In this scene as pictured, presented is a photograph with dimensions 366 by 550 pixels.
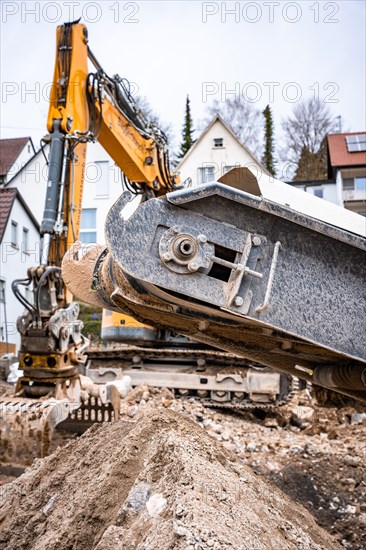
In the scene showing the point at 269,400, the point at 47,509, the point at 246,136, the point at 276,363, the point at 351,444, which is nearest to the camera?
the point at 47,509

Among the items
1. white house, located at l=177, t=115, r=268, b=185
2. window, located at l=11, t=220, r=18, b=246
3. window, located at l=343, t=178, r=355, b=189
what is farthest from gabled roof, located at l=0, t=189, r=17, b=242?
window, located at l=343, t=178, r=355, b=189

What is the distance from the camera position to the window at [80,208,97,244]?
26.7 metres

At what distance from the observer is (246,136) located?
33.5 m

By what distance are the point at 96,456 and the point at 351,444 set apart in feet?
15.1

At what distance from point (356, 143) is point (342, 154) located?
1140 millimetres

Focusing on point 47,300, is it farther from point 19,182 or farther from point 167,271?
point 19,182

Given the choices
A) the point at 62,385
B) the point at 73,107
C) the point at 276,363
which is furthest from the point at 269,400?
the point at 276,363

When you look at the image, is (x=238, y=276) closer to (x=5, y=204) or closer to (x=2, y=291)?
(x=2, y=291)

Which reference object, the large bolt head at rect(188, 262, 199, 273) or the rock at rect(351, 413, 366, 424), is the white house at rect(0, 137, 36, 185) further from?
the large bolt head at rect(188, 262, 199, 273)

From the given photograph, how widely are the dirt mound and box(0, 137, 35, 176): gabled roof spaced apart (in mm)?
24660

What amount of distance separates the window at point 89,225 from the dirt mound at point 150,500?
78.6 feet

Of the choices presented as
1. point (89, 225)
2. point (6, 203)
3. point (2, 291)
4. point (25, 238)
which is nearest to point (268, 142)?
point (89, 225)

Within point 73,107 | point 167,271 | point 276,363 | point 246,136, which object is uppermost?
point 246,136

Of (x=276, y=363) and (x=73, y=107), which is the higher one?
(x=73, y=107)
